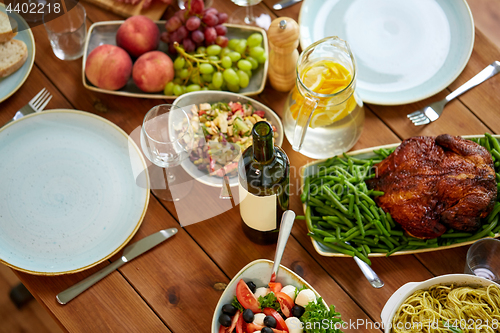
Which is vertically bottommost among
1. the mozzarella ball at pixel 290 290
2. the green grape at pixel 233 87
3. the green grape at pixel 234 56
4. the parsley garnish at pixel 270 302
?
the mozzarella ball at pixel 290 290

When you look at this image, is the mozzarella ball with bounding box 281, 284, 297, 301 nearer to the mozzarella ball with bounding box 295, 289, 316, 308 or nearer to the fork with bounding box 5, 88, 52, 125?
the mozzarella ball with bounding box 295, 289, 316, 308

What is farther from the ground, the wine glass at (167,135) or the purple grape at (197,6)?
the purple grape at (197,6)

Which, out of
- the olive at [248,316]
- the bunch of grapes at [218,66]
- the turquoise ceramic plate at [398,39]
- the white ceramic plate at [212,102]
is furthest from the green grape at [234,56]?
the olive at [248,316]

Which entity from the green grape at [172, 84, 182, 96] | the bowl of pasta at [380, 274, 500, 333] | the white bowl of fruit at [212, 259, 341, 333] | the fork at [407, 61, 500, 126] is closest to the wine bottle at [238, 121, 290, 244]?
the white bowl of fruit at [212, 259, 341, 333]

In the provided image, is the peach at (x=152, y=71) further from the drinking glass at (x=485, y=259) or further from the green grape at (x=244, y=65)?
the drinking glass at (x=485, y=259)

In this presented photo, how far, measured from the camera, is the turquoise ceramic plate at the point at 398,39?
4.06 ft

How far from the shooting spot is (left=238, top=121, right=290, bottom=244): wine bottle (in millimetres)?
863

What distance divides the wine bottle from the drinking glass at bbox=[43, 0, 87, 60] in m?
0.77

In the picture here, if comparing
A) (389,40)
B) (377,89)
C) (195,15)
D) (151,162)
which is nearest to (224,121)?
(151,162)

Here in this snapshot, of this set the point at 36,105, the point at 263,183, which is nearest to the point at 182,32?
the point at 36,105

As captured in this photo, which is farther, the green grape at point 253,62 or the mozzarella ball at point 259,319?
the green grape at point 253,62

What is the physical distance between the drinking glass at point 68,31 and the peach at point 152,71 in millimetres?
249

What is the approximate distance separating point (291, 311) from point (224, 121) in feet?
1.76

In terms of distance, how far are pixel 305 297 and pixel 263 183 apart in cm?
26
